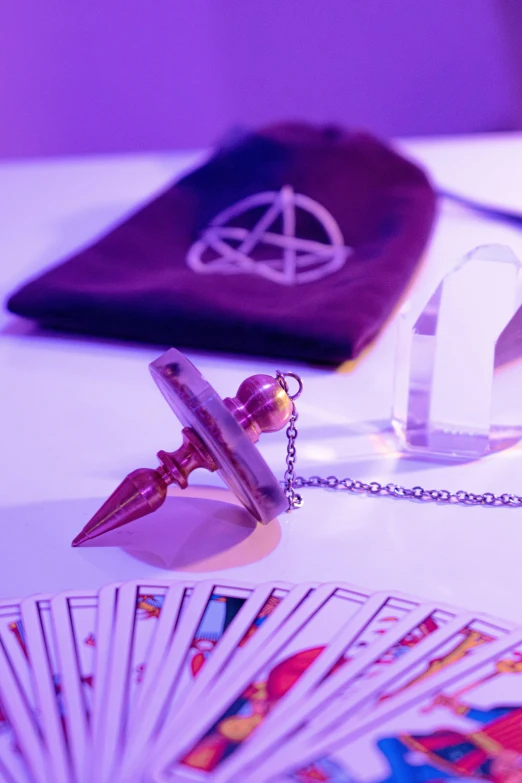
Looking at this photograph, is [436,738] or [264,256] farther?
[264,256]

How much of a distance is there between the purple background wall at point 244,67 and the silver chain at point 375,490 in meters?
1.61

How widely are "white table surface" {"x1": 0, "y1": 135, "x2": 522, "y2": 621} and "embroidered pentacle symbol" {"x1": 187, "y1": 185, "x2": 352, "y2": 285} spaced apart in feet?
0.39

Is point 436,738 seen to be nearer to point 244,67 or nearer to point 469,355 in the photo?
point 469,355

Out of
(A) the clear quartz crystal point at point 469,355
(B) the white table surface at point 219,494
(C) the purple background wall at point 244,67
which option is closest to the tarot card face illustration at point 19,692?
(B) the white table surface at point 219,494

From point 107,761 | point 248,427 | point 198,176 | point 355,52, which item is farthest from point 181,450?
point 355,52

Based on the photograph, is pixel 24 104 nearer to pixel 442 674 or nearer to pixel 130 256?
pixel 130 256

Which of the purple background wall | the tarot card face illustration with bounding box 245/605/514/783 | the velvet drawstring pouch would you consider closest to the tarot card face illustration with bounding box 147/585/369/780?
the tarot card face illustration with bounding box 245/605/514/783

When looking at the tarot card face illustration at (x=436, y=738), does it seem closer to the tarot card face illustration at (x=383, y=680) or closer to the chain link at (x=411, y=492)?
the tarot card face illustration at (x=383, y=680)

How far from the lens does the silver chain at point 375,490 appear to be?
58 centimetres

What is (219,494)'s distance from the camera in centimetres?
60

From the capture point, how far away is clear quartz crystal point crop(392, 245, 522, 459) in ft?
2.03

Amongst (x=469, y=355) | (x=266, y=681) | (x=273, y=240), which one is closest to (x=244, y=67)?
(x=273, y=240)

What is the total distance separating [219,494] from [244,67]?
1.68 metres

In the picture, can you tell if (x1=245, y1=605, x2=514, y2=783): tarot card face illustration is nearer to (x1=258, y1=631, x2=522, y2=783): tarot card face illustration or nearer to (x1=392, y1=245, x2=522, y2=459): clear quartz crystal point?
(x1=258, y1=631, x2=522, y2=783): tarot card face illustration
